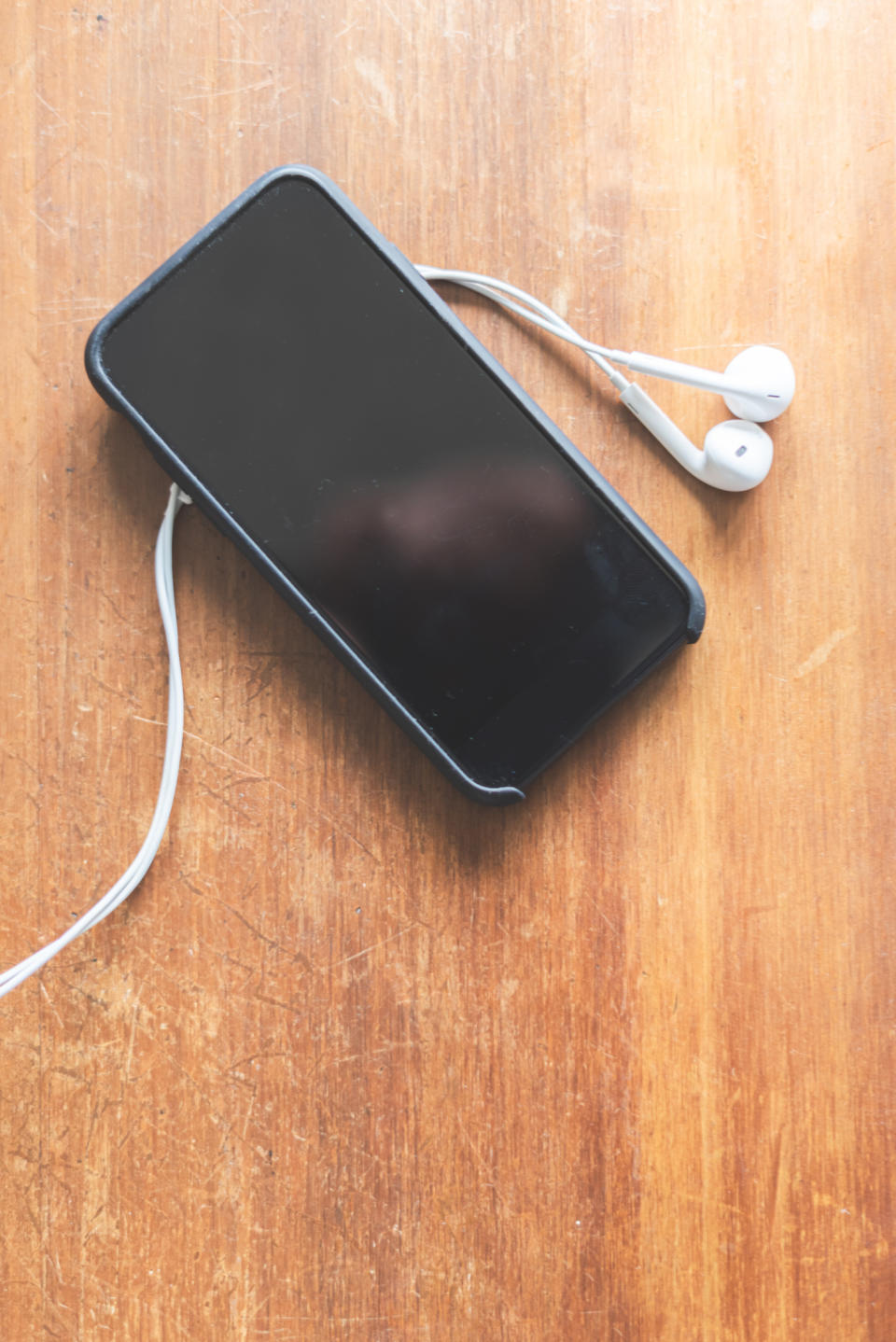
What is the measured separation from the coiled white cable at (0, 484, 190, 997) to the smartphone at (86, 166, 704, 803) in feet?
0.11

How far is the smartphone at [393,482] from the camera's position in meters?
0.38

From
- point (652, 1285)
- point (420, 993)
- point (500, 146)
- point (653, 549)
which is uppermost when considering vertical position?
point (500, 146)

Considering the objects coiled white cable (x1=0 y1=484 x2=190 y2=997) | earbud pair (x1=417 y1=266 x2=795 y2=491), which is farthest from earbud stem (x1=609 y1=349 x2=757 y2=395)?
coiled white cable (x1=0 y1=484 x2=190 y2=997)

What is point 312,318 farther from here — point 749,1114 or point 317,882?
point 749,1114

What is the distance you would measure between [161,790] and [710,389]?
323mm

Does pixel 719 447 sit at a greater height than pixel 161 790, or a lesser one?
greater

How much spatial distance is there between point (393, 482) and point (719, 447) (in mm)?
155

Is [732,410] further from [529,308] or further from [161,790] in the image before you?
[161,790]

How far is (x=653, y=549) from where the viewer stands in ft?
1.29

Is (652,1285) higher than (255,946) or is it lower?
lower

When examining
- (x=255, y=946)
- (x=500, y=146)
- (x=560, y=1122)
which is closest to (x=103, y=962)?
(x=255, y=946)

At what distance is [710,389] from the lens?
0.39 meters

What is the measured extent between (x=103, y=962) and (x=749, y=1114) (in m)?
0.32

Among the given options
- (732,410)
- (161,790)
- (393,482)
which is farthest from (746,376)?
(161,790)
